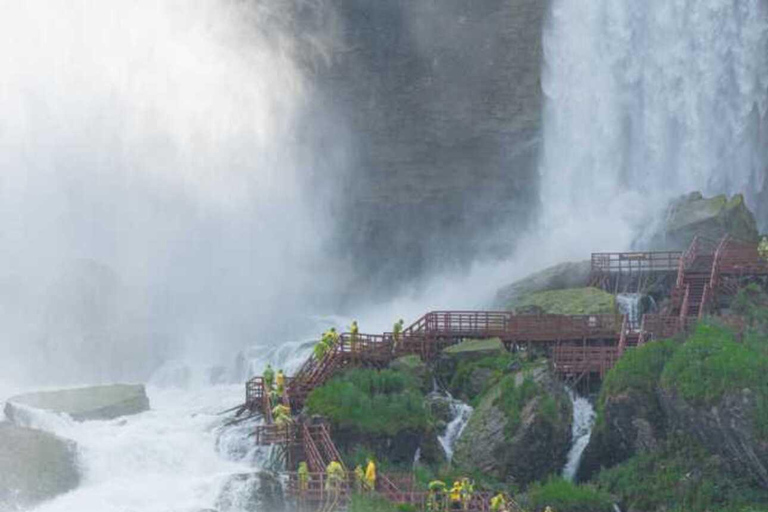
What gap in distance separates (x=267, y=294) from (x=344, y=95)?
8.56 m

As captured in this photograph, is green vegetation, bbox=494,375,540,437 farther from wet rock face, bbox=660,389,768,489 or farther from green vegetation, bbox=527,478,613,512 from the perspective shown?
wet rock face, bbox=660,389,768,489

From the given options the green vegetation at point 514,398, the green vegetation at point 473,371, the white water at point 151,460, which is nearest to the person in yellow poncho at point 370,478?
the white water at point 151,460

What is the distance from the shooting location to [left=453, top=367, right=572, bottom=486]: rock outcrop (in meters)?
42.9

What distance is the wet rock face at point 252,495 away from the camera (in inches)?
1578

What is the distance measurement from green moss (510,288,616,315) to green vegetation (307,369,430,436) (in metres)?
7.64

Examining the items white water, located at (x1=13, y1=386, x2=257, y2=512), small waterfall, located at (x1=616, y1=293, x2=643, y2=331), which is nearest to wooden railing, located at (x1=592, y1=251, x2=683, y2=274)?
small waterfall, located at (x1=616, y1=293, x2=643, y2=331)

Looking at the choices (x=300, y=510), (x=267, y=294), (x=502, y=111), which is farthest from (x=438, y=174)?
(x=300, y=510)

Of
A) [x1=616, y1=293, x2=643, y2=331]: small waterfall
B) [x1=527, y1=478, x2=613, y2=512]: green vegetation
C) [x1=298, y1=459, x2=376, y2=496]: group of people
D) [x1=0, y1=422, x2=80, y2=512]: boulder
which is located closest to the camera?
[x1=298, y1=459, x2=376, y2=496]: group of people

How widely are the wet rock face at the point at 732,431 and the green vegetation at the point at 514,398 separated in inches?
153

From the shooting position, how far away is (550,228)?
2594 inches

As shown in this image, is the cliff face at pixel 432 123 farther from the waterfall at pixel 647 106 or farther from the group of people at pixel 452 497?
the group of people at pixel 452 497

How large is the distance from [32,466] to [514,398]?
12111 mm

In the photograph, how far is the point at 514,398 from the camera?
43656 mm

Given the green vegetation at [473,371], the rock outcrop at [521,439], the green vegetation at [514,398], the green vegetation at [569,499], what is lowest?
the green vegetation at [569,499]
